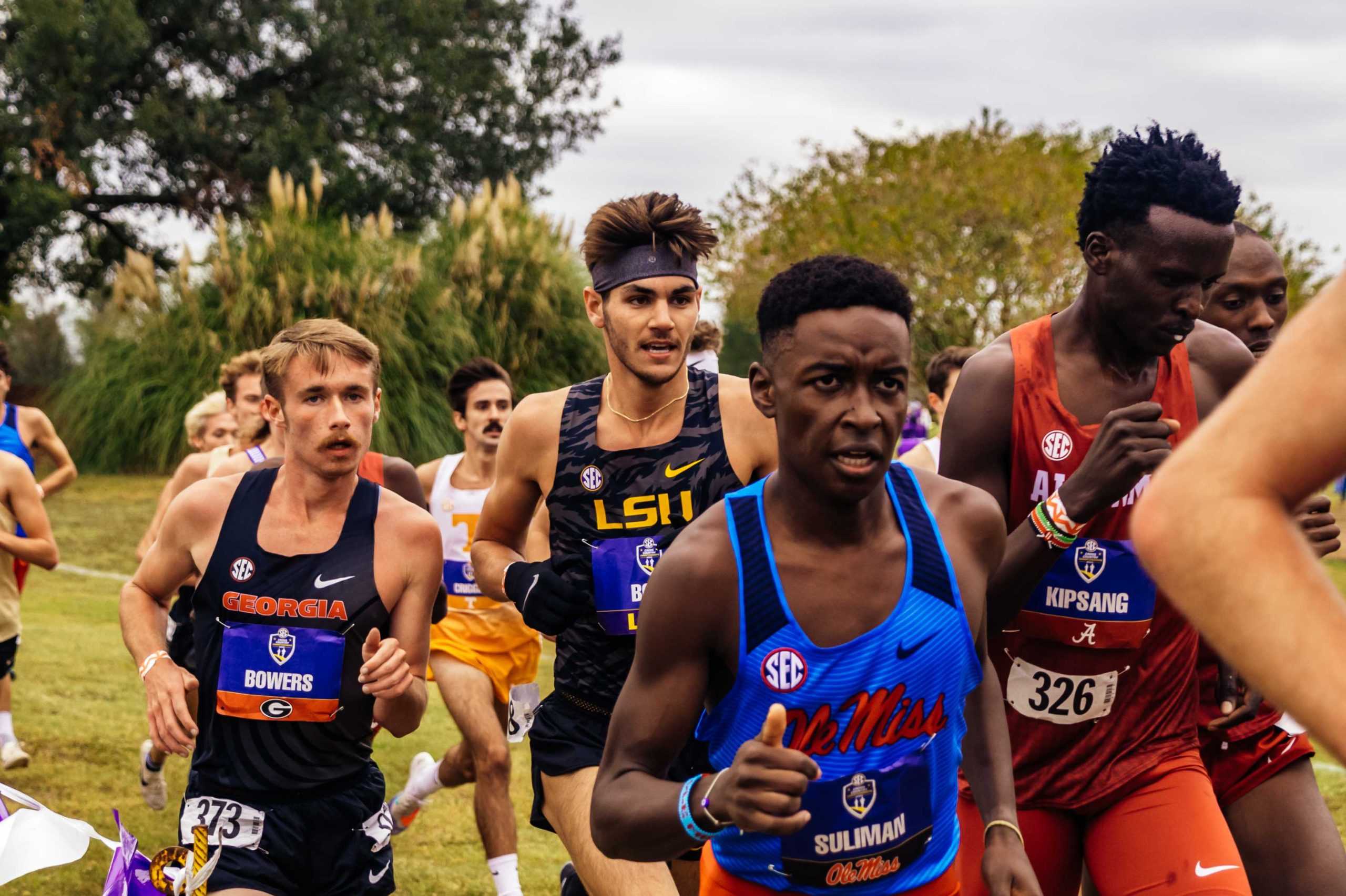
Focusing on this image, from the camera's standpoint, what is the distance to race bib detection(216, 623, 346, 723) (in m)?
4.14

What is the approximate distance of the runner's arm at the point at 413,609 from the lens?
4.27 metres

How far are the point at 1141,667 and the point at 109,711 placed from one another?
26.7 feet

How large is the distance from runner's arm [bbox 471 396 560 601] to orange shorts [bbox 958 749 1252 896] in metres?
1.65

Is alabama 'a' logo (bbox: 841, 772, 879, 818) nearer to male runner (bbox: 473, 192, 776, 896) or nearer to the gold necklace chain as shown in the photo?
male runner (bbox: 473, 192, 776, 896)

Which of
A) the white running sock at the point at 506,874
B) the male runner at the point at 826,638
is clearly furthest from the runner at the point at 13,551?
the male runner at the point at 826,638

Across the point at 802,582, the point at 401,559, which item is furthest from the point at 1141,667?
the point at 401,559

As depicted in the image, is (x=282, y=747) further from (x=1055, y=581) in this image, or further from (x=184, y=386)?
(x=184, y=386)

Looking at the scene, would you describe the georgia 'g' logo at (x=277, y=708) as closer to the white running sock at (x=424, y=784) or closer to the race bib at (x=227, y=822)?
the race bib at (x=227, y=822)

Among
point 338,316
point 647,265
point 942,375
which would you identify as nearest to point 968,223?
point 338,316

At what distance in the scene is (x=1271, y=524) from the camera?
109 centimetres

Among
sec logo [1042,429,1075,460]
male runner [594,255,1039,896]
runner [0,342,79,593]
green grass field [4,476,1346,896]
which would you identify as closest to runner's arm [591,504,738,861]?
male runner [594,255,1039,896]

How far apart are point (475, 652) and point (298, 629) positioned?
10.3 feet

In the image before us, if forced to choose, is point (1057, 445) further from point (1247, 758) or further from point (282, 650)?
point (282, 650)

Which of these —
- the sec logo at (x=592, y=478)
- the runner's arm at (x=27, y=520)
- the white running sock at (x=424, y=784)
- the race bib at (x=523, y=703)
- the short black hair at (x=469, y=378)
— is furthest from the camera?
the short black hair at (x=469, y=378)
